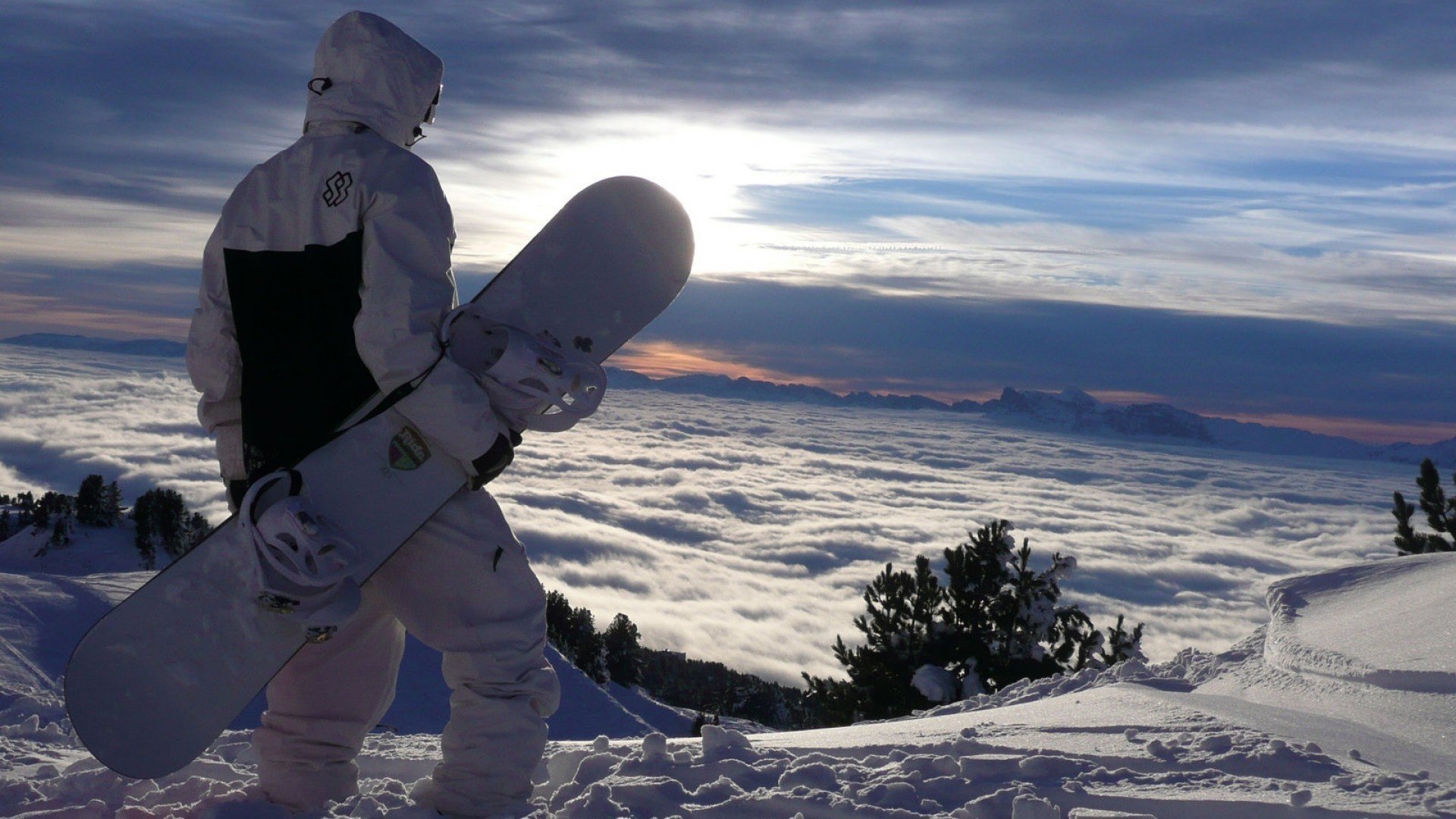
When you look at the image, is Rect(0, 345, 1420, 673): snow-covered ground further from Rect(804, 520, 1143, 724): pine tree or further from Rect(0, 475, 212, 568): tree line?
Rect(804, 520, 1143, 724): pine tree

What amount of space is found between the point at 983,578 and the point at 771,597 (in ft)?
316

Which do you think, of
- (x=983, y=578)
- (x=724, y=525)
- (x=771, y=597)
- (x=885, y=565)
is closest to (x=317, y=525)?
(x=885, y=565)

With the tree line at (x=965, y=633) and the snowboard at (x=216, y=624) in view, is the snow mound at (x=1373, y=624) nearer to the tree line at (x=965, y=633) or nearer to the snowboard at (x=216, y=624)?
the snowboard at (x=216, y=624)

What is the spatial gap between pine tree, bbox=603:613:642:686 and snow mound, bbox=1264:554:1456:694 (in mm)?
16725

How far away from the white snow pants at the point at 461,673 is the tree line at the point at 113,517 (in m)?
39.5

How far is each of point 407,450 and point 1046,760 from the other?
116 inches

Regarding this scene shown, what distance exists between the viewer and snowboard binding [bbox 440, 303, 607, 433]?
3.71 metres

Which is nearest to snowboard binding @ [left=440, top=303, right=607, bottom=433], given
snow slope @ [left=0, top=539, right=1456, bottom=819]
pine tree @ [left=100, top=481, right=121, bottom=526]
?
snow slope @ [left=0, top=539, right=1456, bottom=819]

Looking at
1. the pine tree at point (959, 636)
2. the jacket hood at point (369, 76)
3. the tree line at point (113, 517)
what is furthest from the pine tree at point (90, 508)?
the jacket hood at point (369, 76)

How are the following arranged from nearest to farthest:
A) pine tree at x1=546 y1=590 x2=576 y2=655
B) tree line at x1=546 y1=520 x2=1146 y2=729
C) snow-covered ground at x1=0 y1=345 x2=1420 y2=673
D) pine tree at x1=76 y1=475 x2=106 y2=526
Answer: tree line at x1=546 y1=520 x2=1146 y2=729 → pine tree at x1=546 y1=590 x2=576 y2=655 → pine tree at x1=76 y1=475 x2=106 y2=526 → snow-covered ground at x1=0 y1=345 x2=1420 y2=673

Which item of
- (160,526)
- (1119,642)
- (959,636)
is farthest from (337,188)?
(160,526)

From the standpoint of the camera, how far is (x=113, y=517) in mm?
42625

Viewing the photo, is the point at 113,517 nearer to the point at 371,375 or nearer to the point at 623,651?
the point at 623,651

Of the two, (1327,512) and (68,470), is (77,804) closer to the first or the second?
(68,470)
